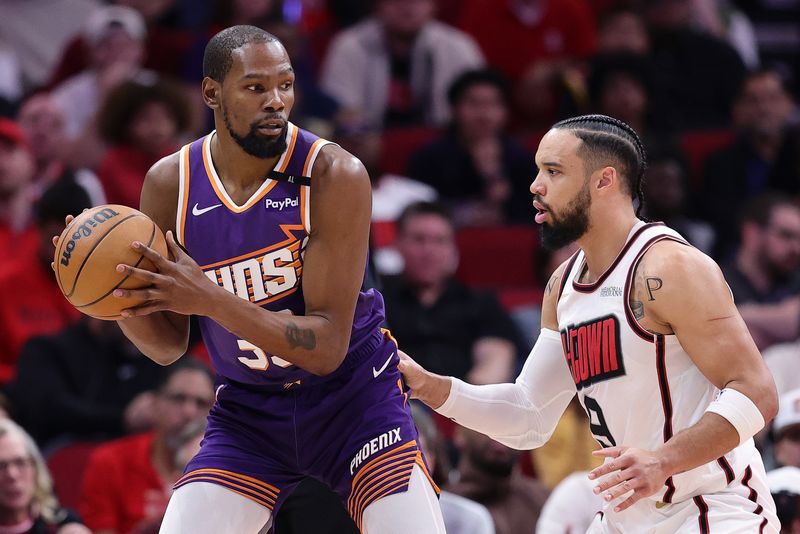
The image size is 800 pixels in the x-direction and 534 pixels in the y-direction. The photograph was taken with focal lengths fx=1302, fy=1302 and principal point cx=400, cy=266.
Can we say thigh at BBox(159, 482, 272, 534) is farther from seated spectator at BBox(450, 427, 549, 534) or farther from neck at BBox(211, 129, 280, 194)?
Result: seated spectator at BBox(450, 427, 549, 534)

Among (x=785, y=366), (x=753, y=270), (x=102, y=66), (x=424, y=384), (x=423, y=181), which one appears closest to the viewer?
(x=424, y=384)

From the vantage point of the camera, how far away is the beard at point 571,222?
4555mm

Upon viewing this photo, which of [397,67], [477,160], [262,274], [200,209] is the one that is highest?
[397,67]

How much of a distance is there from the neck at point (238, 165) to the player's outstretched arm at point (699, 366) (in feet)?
4.40

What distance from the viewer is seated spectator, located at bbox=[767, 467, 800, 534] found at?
226 inches

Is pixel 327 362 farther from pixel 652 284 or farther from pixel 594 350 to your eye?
pixel 652 284

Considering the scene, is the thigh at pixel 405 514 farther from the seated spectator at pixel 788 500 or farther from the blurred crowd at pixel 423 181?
the seated spectator at pixel 788 500

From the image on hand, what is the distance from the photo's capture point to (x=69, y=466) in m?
7.82

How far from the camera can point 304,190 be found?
4.46 metres

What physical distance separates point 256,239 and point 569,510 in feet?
9.73

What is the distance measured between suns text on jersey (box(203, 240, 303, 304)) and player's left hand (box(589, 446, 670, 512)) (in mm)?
1207

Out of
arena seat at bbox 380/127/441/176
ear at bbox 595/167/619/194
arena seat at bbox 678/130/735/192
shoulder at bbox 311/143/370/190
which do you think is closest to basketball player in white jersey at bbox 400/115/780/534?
ear at bbox 595/167/619/194

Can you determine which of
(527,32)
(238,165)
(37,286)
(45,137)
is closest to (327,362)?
(238,165)

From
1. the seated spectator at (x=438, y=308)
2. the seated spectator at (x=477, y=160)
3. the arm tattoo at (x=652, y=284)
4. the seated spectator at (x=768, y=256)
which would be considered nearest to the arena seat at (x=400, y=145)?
the seated spectator at (x=477, y=160)
